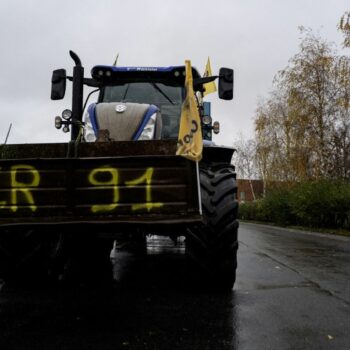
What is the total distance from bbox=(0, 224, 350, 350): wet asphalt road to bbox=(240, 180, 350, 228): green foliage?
12.1 m

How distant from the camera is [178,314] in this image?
3762mm

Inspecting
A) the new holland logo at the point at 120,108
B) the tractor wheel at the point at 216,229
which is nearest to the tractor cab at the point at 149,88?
the new holland logo at the point at 120,108

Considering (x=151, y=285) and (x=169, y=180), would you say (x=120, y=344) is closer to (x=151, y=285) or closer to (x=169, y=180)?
(x=169, y=180)

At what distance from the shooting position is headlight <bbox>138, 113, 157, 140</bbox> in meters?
4.91

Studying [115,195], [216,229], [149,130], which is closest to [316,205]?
[149,130]

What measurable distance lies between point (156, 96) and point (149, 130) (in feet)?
4.67

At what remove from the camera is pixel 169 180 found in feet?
12.6

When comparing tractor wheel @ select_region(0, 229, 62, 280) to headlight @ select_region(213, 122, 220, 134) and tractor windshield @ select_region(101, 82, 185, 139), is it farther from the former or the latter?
headlight @ select_region(213, 122, 220, 134)

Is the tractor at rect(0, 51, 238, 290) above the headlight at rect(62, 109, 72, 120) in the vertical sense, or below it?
below

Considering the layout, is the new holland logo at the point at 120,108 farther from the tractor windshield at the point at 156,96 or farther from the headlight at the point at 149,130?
the tractor windshield at the point at 156,96

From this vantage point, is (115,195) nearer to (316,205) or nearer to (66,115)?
(66,115)

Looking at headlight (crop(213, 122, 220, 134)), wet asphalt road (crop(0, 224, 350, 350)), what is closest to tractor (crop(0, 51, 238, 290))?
wet asphalt road (crop(0, 224, 350, 350))

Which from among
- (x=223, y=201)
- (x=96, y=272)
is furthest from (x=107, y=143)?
(x=96, y=272)

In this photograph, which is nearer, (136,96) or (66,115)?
(66,115)
